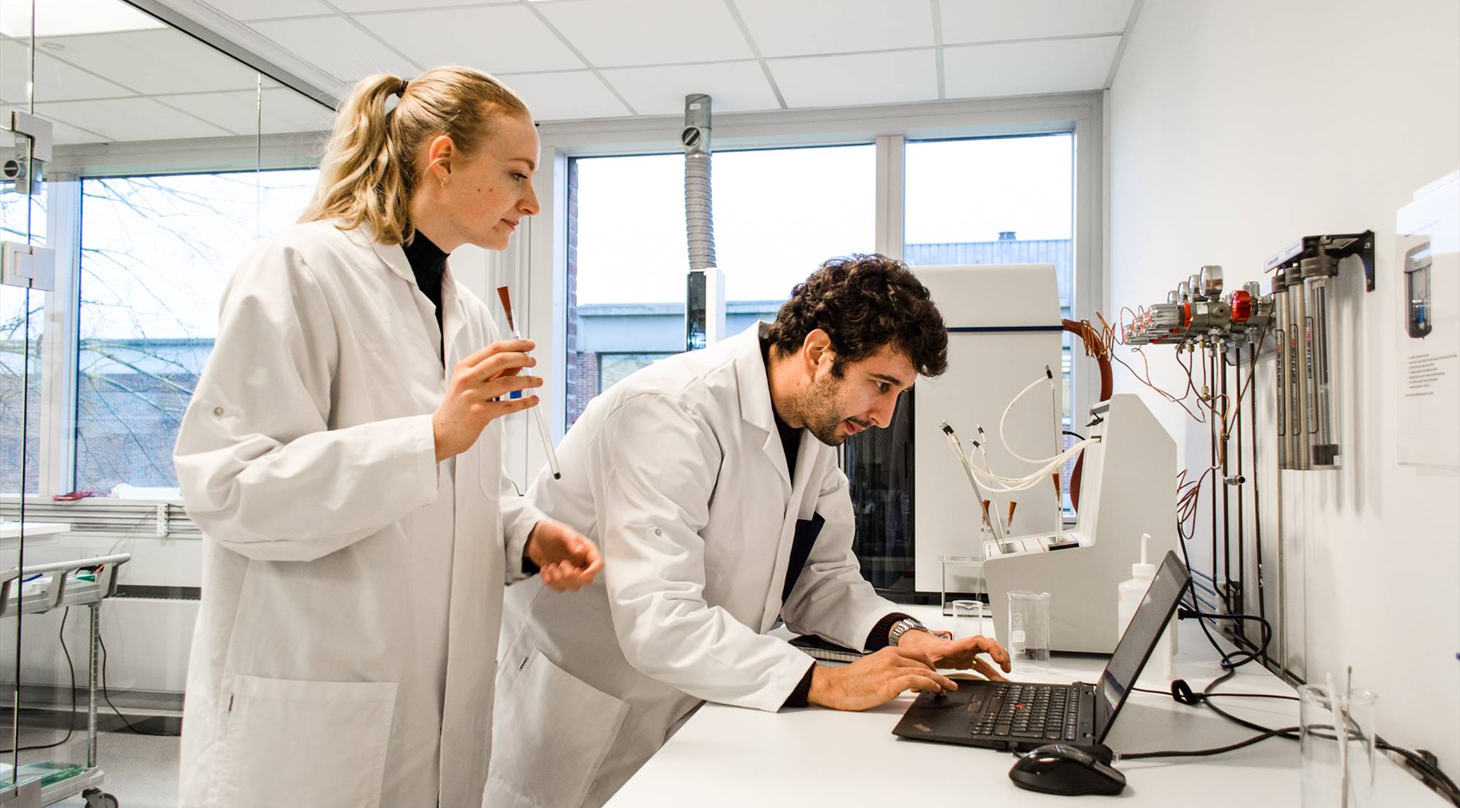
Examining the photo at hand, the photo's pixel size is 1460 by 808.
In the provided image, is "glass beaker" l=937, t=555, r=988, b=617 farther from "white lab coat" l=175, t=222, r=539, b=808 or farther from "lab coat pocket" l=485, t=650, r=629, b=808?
"white lab coat" l=175, t=222, r=539, b=808

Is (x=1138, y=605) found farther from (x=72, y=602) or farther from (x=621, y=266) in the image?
(x=621, y=266)

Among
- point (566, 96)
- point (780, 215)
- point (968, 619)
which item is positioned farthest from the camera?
point (780, 215)

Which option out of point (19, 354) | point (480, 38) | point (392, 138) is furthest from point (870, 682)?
point (480, 38)

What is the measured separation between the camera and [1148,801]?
882 millimetres

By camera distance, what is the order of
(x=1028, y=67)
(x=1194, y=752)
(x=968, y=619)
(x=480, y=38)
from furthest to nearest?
(x=1028, y=67)
(x=480, y=38)
(x=968, y=619)
(x=1194, y=752)

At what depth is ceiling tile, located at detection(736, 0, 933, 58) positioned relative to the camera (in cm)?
285

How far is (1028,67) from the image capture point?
330 cm

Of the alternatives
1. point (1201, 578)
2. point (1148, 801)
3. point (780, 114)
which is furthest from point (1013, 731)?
point (780, 114)

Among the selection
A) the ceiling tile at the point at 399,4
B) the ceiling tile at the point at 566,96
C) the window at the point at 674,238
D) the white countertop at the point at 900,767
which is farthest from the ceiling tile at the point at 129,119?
the white countertop at the point at 900,767

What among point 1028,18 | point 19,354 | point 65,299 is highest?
point 1028,18

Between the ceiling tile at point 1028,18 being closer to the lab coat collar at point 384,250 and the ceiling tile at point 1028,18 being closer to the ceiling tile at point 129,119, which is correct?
the lab coat collar at point 384,250

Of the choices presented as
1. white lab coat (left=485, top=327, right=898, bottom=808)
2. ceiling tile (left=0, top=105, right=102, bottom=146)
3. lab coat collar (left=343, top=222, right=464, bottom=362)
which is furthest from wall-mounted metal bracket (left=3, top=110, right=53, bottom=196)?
white lab coat (left=485, top=327, right=898, bottom=808)

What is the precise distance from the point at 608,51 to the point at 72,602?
90.8 inches

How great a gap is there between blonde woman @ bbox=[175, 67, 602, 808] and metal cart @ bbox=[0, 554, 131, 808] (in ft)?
4.95
